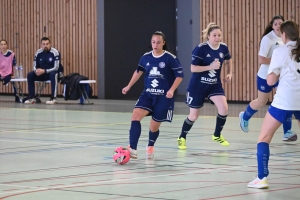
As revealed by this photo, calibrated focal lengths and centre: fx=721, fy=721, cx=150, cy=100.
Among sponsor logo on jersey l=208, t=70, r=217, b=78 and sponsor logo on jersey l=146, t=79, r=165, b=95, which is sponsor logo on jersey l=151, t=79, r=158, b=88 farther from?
sponsor logo on jersey l=208, t=70, r=217, b=78

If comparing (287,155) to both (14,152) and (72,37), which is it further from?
(72,37)

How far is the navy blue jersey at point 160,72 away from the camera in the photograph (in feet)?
28.3

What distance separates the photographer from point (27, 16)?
73.6 ft

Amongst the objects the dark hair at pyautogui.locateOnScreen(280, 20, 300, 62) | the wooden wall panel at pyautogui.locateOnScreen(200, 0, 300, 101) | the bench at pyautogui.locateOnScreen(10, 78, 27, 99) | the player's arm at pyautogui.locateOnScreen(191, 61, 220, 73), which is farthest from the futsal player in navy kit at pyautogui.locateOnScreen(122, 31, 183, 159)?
the bench at pyautogui.locateOnScreen(10, 78, 27, 99)

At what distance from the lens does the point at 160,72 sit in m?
8.67

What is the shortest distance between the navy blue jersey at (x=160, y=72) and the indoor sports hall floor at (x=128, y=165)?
0.84 m

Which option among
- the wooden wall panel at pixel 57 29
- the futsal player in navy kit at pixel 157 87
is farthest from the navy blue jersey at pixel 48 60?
the futsal player in navy kit at pixel 157 87

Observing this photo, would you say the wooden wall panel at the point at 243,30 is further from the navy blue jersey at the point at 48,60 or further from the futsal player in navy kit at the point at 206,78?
the futsal player in navy kit at the point at 206,78

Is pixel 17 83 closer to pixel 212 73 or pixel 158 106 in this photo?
pixel 212 73

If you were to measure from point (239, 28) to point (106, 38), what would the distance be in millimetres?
4404

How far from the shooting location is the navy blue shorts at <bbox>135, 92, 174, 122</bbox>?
28.0ft

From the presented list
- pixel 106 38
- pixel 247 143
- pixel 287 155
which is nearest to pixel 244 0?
pixel 106 38

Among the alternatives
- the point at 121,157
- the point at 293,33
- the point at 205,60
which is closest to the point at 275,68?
the point at 293,33

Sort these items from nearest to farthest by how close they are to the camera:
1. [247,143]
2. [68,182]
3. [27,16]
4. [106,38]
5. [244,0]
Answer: [68,182] → [247,143] → [244,0] → [106,38] → [27,16]
